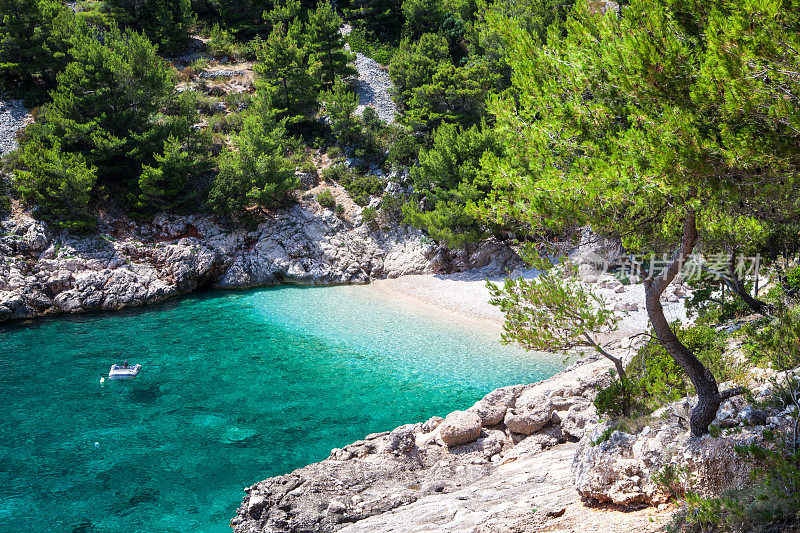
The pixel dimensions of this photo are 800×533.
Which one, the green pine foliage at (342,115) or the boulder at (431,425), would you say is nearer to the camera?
the boulder at (431,425)

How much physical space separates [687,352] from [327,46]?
4197cm

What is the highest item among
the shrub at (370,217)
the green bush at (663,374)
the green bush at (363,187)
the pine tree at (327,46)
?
the pine tree at (327,46)

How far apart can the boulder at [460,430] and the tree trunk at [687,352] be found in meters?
6.07

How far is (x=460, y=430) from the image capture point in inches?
461

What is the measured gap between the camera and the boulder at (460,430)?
38.4ft

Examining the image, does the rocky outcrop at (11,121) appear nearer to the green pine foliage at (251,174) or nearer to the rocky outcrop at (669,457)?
the green pine foliage at (251,174)

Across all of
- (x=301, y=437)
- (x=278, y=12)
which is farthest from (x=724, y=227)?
(x=278, y=12)

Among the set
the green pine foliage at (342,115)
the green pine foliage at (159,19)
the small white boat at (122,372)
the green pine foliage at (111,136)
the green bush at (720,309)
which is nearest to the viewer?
the green bush at (720,309)

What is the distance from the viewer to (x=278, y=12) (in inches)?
1813

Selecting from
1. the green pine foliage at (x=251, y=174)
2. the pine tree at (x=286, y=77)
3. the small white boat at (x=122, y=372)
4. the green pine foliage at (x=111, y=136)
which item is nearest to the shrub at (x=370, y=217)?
the green pine foliage at (x=251, y=174)

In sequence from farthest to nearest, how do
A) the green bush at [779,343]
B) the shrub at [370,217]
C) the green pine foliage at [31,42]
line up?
the green pine foliage at [31,42] → the shrub at [370,217] → the green bush at [779,343]

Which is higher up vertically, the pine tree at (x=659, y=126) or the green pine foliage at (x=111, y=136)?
the green pine foliage at (x=111, y=136)

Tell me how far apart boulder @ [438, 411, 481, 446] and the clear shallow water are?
3101 millimetres

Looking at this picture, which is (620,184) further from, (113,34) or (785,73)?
(113,34)
